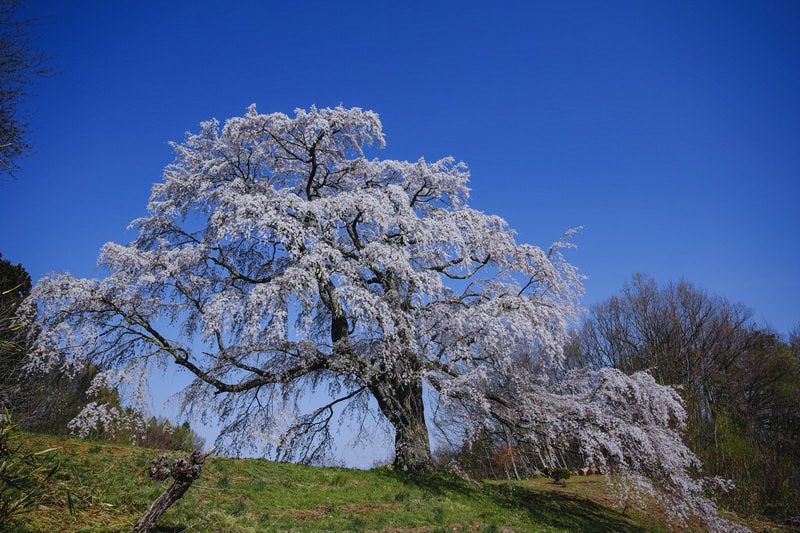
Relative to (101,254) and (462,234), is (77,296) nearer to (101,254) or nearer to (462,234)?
(101,254)

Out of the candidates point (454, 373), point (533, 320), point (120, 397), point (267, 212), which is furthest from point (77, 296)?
point (533, 320)

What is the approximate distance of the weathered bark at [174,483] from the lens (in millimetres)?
6301

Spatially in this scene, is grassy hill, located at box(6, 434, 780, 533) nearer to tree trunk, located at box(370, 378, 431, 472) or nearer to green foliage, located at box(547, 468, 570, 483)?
tree trunk, located at box(370, 378, 431, 472)

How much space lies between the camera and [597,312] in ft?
117

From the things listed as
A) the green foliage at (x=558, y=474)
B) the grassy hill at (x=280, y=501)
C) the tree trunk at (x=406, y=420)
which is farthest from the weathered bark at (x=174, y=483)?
the green foliage at (x=558, y=474)

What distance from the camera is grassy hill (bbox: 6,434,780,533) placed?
724cm

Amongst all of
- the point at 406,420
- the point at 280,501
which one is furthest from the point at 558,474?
the point at 280,501

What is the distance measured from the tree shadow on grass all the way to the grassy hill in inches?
2.4

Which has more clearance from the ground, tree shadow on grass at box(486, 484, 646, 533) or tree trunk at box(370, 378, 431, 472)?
tree trunk at box(370, 378, 431, 472)

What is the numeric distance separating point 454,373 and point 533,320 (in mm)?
2833

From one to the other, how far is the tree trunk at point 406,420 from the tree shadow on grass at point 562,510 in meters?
2.47

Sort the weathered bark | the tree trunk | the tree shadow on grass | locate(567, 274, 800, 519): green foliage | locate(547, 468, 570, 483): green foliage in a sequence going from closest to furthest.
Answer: the weathered bark < the tree shadow on grass < the tree trunk < locate(547, 468, 570, 483): green foliage < locate(567, 274, 800, 519): green foliage

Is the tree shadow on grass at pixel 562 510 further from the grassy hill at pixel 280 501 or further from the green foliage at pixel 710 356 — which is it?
the green foliage at pixel 710 356

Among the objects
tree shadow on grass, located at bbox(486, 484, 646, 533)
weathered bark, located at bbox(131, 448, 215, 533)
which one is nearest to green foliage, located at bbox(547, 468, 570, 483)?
tree shadow on grass, located at bbox(486, 484, 646, 533)
